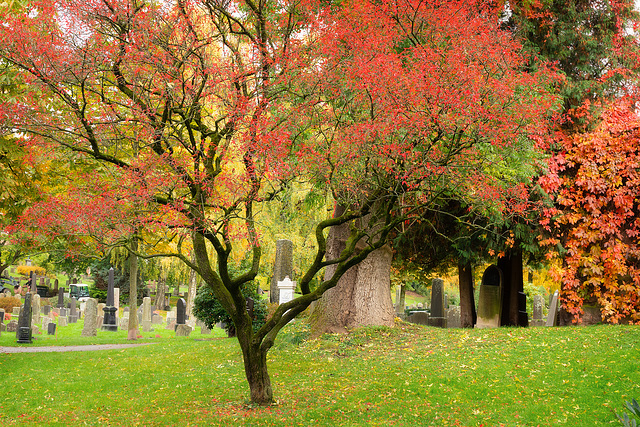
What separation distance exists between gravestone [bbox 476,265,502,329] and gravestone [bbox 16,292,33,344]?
14417mm

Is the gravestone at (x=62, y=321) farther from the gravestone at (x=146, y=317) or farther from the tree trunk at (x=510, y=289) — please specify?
the tree trunk at (x=510, y=289)

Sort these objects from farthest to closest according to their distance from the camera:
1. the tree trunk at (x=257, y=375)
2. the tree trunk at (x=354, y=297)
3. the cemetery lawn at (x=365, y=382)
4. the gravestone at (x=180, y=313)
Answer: the gravestone at (x=180, y=313), the tree trunk at (x=354, y=297), the tree trunk at (x=257, y=375), the cemetery lawn at (x=365, y=382)

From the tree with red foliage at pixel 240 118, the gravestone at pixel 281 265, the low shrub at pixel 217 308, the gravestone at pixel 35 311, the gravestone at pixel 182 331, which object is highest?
the tree with red foliage at pixel 240 118

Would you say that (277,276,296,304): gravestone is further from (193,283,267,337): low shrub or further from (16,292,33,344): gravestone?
(16,292,33,344): gravestone

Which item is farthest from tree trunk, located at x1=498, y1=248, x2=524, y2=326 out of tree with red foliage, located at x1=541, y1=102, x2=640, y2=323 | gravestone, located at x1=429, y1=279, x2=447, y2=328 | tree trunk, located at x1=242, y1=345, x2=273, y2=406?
tree trunk, located at x1=242, y1=345, x2=273, y2=406

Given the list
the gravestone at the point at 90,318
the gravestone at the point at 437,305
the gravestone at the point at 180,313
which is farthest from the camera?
the gravestone at the point at 180,313

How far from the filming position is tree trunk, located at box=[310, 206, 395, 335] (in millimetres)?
13227

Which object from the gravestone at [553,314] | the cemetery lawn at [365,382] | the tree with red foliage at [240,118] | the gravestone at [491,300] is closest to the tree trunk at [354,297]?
the cemetery lawn at [365,382]

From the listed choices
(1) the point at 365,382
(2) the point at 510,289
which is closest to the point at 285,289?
(2) the point at 510,289

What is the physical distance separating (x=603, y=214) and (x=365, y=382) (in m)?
8.62

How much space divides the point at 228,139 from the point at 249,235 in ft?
4.66

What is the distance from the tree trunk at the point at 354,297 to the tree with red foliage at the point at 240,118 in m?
4.55

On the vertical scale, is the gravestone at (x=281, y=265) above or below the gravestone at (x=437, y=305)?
above

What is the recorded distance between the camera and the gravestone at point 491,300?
52.4ft
